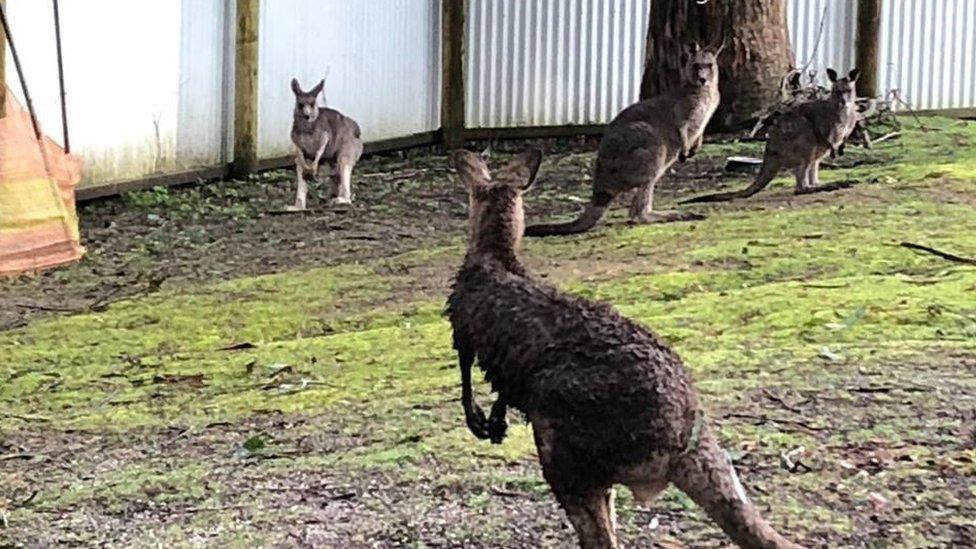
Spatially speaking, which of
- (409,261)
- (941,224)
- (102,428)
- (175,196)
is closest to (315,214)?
(175,196)

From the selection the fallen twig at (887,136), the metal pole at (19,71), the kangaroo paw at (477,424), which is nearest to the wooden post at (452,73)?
the fallen twig at (887,136)

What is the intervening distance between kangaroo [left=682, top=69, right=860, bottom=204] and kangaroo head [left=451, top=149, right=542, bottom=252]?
6.04 m

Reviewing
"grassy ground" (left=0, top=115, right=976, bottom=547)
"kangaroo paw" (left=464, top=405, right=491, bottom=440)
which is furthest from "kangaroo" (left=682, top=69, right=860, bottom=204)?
"kangaroo paw" (left=464, top=405, right=491, bottom=440)

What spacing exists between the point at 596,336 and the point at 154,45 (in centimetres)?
911

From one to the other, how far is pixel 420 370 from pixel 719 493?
3.08m

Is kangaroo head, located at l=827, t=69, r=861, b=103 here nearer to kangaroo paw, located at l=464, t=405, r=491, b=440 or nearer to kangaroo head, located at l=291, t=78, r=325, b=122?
kangaroo head, located at l=291, t=78, r=325, b=122

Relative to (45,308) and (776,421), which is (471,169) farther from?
(45,308)

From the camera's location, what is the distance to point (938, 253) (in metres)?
8.18

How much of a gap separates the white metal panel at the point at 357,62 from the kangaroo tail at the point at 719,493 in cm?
1001

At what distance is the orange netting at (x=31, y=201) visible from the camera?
9586 mm

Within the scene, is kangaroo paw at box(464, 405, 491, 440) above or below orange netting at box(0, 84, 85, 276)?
above

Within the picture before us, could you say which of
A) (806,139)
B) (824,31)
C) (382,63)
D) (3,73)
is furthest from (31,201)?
(824,31)

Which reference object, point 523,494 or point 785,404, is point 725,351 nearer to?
point 785,404

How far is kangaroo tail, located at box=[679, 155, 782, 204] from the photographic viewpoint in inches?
411
